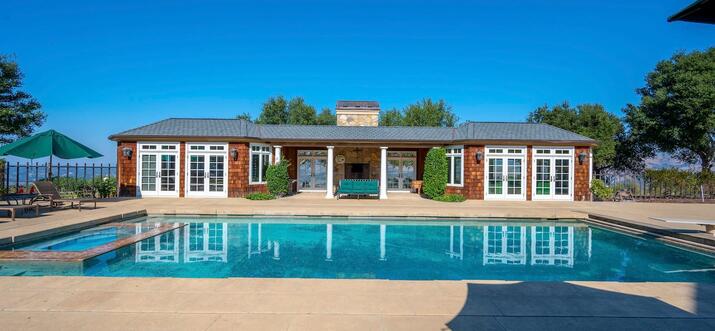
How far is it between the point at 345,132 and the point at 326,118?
2357cm

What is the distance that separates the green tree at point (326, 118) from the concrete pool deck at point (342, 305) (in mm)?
36681

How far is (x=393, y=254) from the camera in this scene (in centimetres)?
711

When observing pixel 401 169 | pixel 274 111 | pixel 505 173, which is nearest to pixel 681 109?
pixel 505 173

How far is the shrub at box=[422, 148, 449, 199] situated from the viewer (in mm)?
Answer: 15555

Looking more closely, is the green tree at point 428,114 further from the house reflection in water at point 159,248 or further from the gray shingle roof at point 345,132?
the house reflection in water at point 159,248

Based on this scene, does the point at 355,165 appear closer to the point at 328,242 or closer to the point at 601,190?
the point at 601,190

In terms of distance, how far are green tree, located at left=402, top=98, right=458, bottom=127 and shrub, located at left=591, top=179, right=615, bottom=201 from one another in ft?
77.2

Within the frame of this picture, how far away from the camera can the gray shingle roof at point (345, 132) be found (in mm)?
15758

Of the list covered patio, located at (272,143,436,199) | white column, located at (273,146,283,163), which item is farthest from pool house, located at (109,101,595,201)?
covered patio, located at (272,143,436,199)

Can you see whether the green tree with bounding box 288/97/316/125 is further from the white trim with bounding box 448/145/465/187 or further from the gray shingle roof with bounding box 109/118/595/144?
the white trim with bounding box 448/145/465/187

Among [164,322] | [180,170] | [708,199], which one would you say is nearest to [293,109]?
[180,170]

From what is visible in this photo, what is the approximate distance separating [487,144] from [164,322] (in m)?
14.2

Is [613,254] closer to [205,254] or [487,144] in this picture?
[205,254]

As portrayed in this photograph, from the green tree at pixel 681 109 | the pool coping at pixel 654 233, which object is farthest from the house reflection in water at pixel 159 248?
the green tree at pixel 681 109
